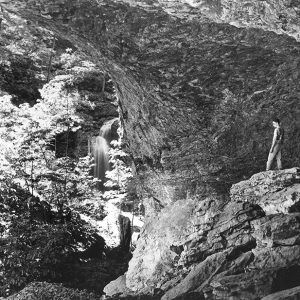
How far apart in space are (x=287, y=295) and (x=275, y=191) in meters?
3.26

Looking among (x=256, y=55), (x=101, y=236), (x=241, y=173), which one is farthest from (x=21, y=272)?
(x=256, y=55)

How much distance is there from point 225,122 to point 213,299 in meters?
5.37

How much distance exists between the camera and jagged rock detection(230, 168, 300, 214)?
30.2 ft

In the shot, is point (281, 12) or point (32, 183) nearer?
point (281, 12)

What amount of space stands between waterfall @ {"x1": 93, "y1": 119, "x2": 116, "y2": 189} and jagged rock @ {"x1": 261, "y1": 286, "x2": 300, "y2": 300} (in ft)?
40.8

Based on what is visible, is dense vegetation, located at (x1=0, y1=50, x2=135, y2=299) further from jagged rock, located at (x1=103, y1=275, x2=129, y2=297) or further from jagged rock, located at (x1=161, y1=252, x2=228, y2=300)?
jagged rock, located at (x1=161, y1=252, x2=228, y2=300)

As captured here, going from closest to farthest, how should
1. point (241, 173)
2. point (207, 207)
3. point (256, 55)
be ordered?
point (256, 55), point (207, 207), point (241, 173)

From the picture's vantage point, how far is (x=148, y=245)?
11359 millimetres

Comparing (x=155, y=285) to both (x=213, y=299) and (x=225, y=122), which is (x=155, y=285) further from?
(x=225, y=122)

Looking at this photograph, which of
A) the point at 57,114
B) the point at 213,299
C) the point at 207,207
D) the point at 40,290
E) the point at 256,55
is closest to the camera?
the point at 40,290

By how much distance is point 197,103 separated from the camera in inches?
442

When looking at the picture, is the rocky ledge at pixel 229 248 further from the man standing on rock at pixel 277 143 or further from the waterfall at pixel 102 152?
the waterfall at pixel 102 152

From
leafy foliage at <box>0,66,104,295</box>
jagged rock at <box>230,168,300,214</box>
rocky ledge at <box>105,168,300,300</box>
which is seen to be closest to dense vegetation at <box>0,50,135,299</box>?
leafy foliage at <box>0,66,104,295</box>

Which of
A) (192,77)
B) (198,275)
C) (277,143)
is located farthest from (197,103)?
(198,275)
